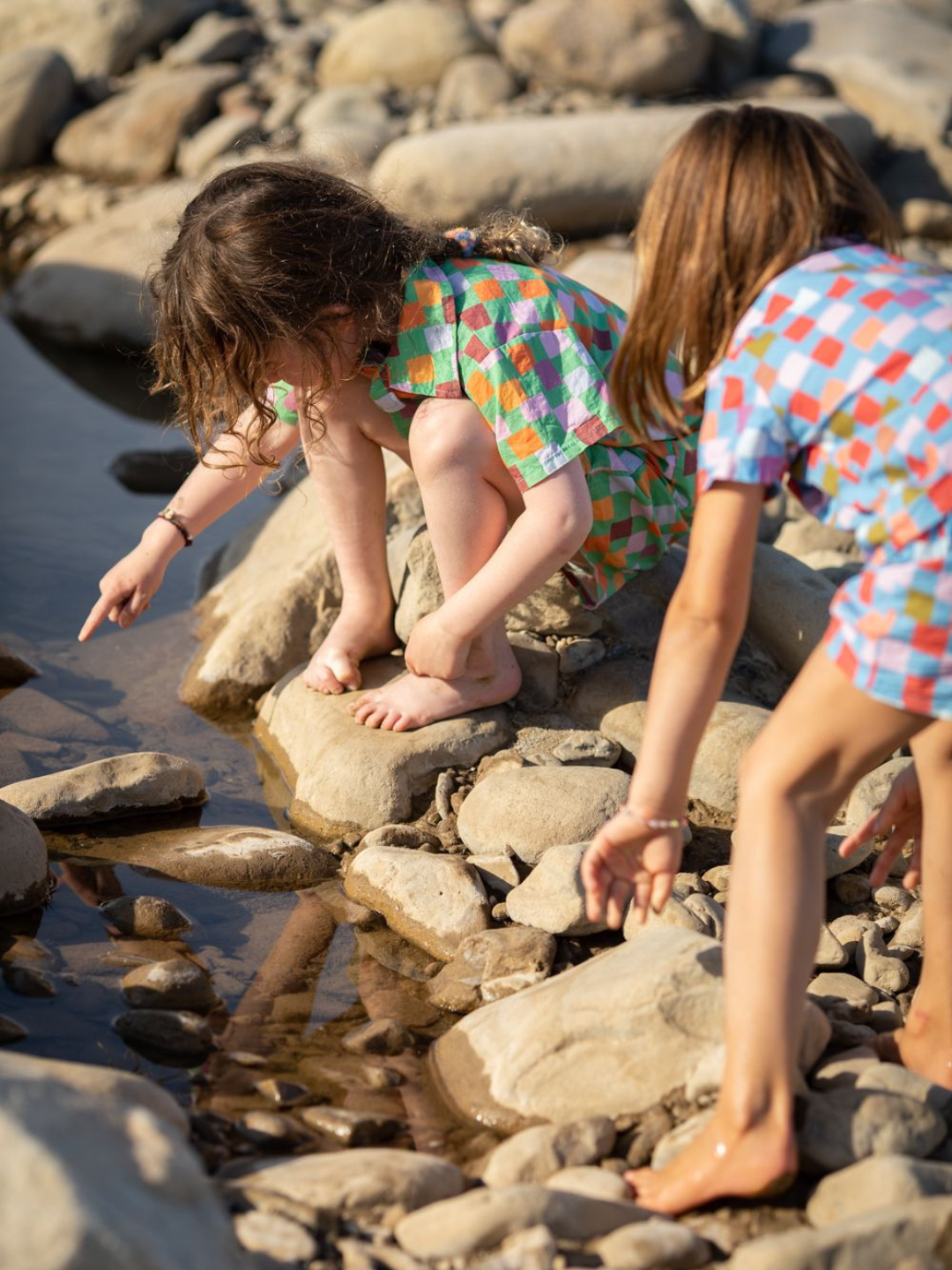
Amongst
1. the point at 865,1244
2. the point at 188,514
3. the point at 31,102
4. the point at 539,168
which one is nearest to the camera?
the point at 865,1244

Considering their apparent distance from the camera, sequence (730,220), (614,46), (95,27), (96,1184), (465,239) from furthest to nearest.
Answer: (95,27) < (614,46) < (465,239) < (730,220) < (96,1184)

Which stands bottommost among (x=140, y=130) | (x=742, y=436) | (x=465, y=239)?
(x=140, y=130)

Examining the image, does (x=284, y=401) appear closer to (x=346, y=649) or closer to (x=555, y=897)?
(x=346, y=649)

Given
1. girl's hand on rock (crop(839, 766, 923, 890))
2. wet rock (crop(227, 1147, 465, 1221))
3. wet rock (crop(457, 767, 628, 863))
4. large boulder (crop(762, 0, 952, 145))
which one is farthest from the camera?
large boulder (crop(762, 0, 952, 145))

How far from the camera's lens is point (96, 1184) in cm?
173

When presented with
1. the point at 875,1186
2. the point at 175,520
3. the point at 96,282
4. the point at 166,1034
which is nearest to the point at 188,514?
the point at 175,520

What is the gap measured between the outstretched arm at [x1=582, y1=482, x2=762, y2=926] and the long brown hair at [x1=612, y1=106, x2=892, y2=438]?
0.90 feet

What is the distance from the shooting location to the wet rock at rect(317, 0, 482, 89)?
9.29 m

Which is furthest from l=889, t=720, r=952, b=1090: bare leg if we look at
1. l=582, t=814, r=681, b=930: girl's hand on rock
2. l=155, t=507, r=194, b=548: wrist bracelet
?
l=155, t=507, r=194, b=548: wrist bracelet

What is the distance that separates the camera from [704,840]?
3.21 metres

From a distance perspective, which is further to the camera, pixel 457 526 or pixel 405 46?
pixel 405 46

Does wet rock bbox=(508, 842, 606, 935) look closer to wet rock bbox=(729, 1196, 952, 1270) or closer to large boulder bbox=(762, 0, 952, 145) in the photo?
wet rock bbox=(729, 1196, 952, 1270)

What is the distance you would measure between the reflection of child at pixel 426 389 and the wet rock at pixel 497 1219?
146 cm

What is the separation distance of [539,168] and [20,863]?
18.7ft
